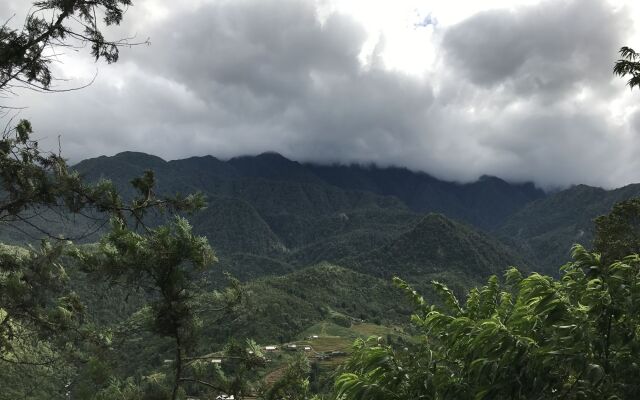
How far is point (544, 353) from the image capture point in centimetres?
470

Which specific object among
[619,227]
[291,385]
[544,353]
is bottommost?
[291,385]

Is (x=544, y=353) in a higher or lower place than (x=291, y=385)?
higher

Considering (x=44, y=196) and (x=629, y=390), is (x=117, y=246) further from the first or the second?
(x=629, y=390)

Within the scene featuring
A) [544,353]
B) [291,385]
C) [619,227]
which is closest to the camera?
[544,353]

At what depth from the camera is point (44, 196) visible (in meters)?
9.76

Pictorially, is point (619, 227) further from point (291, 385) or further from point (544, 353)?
point (544, 353)

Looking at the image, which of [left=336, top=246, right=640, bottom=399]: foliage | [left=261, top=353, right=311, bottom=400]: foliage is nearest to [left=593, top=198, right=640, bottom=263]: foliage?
[left=261, top=353, right=311, bottom=400]: foliage

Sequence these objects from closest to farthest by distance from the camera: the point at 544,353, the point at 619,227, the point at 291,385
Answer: the point at 544,353, the point at 291,385, the point at 619,227

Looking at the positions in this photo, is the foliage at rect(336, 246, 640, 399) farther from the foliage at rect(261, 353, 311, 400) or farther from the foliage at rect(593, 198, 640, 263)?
the foliage at rect(593, 198, 640, 263)

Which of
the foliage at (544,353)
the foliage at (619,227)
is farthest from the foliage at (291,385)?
the foliage at (619,227)

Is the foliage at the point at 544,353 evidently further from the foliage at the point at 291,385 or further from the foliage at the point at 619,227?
the foliage at the point at 619,227

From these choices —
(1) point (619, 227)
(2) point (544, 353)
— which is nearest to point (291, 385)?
(2) point (544, 353)

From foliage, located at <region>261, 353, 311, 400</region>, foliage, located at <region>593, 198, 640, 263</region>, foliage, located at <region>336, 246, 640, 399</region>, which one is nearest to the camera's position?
foliage, located at <region>336, 246, 640, 399</region>

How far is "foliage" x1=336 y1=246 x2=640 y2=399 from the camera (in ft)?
15.8
